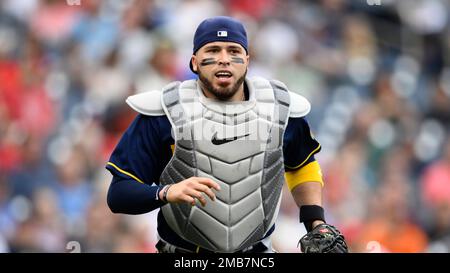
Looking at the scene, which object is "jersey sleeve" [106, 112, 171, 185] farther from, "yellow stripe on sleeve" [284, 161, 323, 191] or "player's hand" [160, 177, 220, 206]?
"yellow stripe on sleeve" [284, 161, 323, 191]

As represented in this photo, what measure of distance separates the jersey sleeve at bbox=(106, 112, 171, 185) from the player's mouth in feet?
1.20

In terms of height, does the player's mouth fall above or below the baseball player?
above

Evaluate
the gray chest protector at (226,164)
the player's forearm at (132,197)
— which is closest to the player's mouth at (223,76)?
the gray chest protector at (226,164)

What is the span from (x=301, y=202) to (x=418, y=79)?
5962 millimetres

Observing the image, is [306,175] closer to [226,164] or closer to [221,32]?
[226,164]

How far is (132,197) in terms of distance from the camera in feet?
16.7

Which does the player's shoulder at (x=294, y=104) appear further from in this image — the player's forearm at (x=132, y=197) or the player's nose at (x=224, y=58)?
Result: the player's forearm at (x=132, y=197)

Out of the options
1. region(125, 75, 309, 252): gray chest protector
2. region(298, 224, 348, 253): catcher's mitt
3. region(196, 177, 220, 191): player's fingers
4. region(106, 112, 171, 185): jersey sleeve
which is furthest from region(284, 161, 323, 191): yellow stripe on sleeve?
region(196, 177, 220, 191): player's fingers

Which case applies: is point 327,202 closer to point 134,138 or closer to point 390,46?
point 390,46

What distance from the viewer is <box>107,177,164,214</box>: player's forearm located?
5.02m

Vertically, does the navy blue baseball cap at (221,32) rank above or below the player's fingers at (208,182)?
above

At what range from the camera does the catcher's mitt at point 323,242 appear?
16.8 feet

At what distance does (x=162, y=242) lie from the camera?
211 inches

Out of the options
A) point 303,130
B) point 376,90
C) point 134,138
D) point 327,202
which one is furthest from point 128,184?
point 376,90
